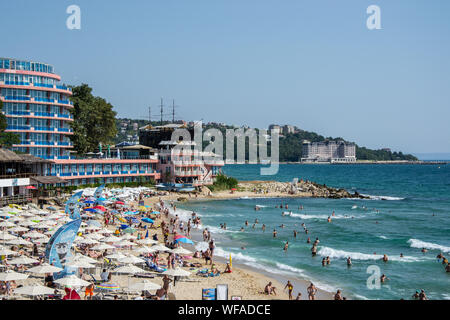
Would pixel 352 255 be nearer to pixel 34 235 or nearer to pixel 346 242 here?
pixel 346 242

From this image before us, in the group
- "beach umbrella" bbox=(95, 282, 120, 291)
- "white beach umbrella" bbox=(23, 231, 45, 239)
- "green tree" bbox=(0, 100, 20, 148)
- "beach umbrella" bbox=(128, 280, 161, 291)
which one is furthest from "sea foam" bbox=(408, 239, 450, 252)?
"green tree" bbox=(0, 100, 20, 148)

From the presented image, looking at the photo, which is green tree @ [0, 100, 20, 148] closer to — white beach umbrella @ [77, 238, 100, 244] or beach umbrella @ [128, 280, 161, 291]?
white beach umbrella @ [77, 238, 100, 244]

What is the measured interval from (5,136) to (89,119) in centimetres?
2512

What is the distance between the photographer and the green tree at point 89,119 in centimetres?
8144

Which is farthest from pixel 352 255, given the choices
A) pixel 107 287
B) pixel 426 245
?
pixel 107 287

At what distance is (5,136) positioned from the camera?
59062mm

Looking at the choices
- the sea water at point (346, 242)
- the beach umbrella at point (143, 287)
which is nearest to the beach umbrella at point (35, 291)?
the beach umbrella at point (143, 287)

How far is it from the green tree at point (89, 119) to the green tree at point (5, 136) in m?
20.2

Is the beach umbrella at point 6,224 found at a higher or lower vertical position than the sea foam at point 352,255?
higher

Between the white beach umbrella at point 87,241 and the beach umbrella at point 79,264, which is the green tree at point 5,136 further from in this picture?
the beach umbrella at point 79,264

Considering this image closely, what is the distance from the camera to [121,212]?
4909cm
